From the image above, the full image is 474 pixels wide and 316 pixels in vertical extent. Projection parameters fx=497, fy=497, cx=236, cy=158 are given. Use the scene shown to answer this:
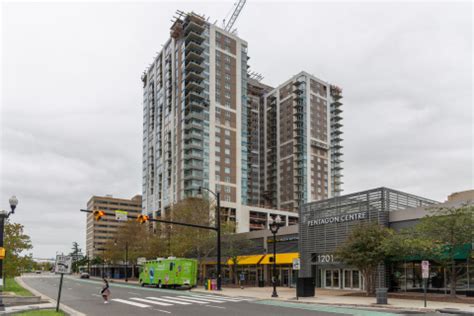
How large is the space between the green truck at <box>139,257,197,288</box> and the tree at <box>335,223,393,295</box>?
1653cm

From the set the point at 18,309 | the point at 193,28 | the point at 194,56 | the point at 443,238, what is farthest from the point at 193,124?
the point at 18,309

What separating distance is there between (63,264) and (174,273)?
27378 mm

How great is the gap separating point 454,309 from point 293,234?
29953 millimetres

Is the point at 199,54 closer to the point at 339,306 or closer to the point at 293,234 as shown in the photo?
the point at 293,234

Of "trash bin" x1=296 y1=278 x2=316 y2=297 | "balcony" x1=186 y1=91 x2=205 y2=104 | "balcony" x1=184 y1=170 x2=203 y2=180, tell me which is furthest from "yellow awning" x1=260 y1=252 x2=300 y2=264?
"balcony" x1=186 y1=91 x2=205 y2=104

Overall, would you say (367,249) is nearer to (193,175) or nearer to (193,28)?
(193,175)

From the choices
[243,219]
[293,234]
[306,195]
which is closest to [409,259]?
[293,234]

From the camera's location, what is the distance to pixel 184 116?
11312 centimetres

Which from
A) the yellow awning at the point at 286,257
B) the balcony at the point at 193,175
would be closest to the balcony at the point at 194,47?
the balcony at the point at 193,175

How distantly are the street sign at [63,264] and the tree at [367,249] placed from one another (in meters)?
19.3

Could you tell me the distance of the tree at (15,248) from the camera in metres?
41.0

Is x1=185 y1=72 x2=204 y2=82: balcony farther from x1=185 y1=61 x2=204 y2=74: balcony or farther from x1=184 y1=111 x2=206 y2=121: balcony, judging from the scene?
x1=184 y1=111 x2=206 y2=121: balcony

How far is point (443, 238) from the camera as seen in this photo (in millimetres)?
29297

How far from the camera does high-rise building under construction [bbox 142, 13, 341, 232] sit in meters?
112
